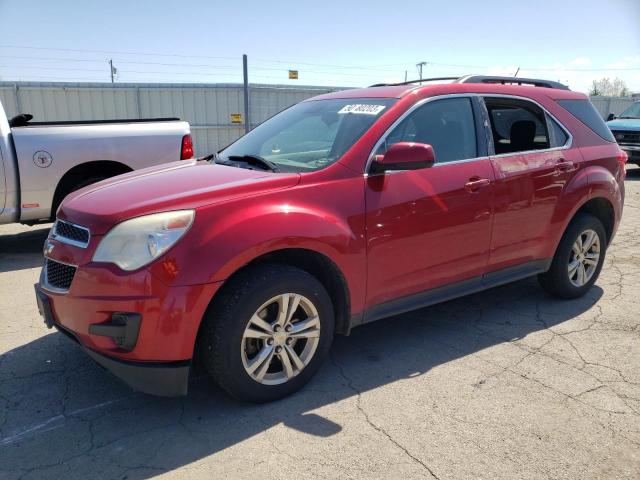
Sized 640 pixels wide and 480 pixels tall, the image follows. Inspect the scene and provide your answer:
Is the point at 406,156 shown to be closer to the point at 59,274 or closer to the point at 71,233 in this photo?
the point at 71,233

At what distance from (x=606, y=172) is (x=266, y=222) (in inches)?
131

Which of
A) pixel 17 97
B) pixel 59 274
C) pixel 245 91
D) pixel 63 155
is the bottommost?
pixel 59 274

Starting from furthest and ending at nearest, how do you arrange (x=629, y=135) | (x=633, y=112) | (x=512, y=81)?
(x=633, y=112)
(x=629, y=135)
(x=512, y=81)

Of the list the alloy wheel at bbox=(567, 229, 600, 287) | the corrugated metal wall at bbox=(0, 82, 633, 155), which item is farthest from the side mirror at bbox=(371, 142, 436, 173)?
the corrugated metal wall at bbox=(0, 82, 633, 155)

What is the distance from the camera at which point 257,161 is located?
11.3 feet

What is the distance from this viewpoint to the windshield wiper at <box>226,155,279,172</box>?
3.30m

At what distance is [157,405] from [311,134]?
2.04 metres

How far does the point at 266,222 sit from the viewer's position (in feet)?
9.04

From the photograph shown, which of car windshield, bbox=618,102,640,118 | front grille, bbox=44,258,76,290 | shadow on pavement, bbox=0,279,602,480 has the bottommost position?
shadow on pavement, bbox=0,279,602,480

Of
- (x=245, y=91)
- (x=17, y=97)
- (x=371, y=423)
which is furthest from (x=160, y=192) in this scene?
(x=17, y=97)

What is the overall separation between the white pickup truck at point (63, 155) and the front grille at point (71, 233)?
10.9ft

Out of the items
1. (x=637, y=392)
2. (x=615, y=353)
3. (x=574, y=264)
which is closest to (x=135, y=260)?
(x=637, y=392)

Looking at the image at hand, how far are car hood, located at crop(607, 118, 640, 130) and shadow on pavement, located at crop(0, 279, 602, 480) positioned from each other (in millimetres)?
11682

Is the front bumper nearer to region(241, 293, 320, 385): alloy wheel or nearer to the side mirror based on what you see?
region(241, 293, 320, 385): alloy wheel
